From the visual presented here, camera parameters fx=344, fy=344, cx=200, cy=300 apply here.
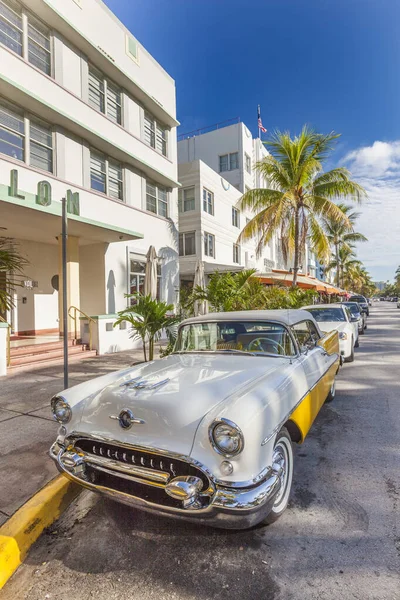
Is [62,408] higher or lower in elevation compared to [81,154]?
lower

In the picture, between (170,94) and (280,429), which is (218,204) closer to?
(170,94)

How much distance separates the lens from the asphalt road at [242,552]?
2078 millimetres

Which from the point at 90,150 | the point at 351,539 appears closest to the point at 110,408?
the point at 351,539

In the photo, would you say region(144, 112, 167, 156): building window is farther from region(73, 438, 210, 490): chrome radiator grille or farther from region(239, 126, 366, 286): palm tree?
region(73, 438, 210, 490): chrome radiator grille

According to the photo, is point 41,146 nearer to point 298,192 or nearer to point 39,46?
point 39,46

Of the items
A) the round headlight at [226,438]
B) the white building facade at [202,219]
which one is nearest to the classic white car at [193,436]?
the round headlight at [226,438]

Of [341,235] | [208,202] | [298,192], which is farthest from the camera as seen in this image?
[341,235]

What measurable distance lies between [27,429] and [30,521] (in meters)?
2.07

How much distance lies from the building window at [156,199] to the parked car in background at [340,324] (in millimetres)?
8257

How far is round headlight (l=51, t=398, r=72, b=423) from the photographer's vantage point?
113 inches

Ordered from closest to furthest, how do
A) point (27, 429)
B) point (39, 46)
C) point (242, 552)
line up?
point (242, 552) < point (27, 429) < point (39, 46)

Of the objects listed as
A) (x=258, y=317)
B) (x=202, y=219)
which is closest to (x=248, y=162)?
(x=202, y=219)

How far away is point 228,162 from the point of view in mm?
25484

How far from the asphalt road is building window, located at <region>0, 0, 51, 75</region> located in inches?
450
